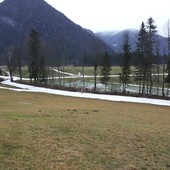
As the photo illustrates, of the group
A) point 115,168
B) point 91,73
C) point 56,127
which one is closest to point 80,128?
point 56,127

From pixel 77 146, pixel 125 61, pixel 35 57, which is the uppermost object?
pixel 35 57

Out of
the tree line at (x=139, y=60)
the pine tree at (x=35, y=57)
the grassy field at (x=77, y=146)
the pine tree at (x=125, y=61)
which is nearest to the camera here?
the grassy field at (x=77, y=146)

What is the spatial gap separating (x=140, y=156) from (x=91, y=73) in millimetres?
111242

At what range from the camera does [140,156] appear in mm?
12414

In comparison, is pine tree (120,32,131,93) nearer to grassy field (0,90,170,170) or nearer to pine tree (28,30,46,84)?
pine tree (28,30,46,84)

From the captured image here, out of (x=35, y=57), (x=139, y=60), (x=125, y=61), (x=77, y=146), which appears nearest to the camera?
(x=77, y=146)

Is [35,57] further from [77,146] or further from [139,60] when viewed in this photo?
[77,146]

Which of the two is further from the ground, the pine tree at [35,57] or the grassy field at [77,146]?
the pine tree at [35,57]

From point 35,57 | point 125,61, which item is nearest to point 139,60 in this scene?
point 125,61

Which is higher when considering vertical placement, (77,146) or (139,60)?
(139,60)

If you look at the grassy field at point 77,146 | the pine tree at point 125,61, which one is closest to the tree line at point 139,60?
the pine tree at point 125,61

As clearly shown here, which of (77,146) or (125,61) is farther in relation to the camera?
(125,61)

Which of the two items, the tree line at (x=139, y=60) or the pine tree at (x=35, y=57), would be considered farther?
the pine tree at (x=35, y=57)

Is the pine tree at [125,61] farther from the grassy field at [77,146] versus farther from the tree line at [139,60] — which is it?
the grassy field at [77,146]
